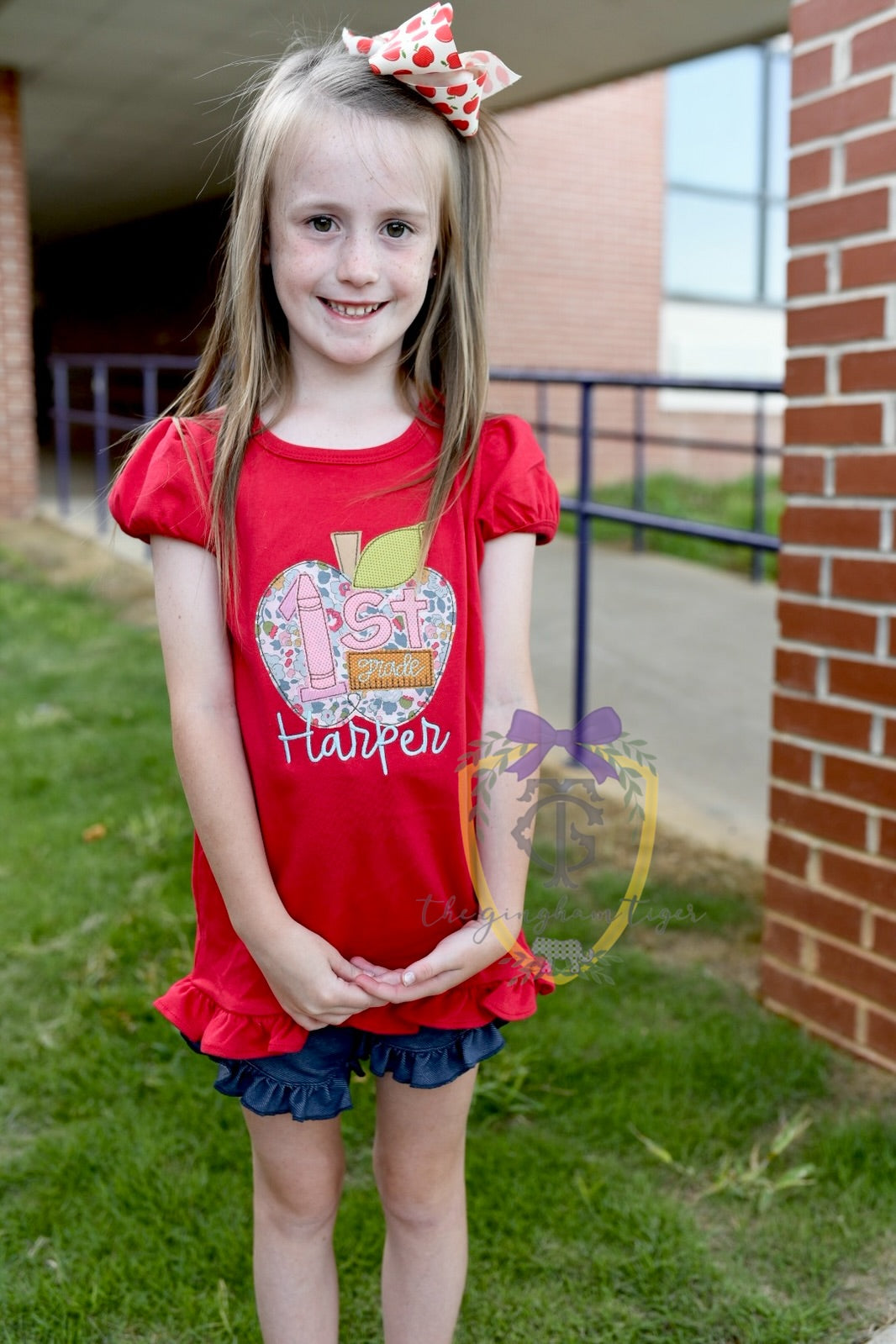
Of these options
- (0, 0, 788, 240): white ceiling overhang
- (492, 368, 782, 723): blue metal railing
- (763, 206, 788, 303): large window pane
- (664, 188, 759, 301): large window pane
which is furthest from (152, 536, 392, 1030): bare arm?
(763, 206, 788, 303): large window pane

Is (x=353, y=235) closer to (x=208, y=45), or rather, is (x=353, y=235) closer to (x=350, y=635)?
(x=350, y=635)

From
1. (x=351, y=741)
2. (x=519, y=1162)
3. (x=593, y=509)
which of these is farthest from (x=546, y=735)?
(x=593, y=509)

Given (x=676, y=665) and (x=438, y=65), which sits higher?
(x=438, y=65)

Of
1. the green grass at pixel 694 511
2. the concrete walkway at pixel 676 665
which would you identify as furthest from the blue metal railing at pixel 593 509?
the green grass at pixel 694 511

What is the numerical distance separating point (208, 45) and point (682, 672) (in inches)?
173

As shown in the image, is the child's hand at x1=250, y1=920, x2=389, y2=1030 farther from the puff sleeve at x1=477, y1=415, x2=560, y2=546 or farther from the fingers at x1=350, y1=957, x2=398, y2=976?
the puff sleeve at x1=477, y1=415, x2=560, y2=546

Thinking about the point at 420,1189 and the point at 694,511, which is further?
the point at 694,511

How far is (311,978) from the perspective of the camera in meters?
1.17

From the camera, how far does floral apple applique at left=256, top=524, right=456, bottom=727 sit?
3.83ft

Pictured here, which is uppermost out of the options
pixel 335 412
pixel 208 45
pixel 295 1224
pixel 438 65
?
pixel 208 45

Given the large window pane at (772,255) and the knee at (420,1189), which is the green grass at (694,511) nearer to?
the large window pane at (772,255)

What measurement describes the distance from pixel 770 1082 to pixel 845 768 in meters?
0.54

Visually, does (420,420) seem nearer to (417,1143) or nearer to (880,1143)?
(417,1143)

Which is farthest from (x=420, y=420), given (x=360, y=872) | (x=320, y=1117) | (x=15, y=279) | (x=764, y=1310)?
(x=15, y=279)
